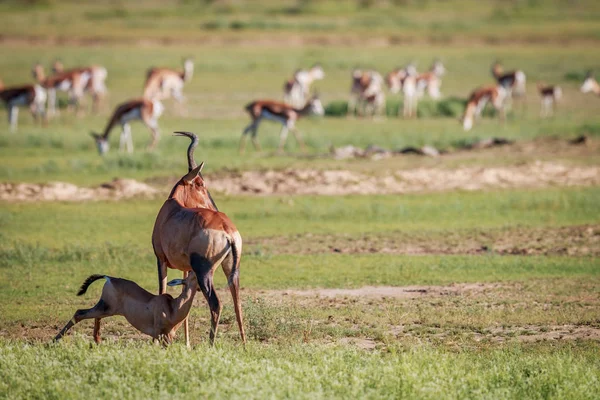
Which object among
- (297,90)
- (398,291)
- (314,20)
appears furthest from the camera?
(314,20)

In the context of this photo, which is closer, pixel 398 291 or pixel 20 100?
pixel 398 291

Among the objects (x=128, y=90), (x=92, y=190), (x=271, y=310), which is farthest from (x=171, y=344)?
(x=128, y=90)

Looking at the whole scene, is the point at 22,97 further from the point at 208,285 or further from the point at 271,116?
the point at 208,285

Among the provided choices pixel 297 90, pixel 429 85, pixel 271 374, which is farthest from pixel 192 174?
pixel 429 85

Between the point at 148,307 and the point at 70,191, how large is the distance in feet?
33.6

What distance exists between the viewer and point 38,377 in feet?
25.9

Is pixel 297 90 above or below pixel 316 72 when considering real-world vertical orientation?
below

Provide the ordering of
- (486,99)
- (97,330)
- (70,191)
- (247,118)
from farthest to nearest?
(486,99)
(247,118)
(70,191)
(97,330)

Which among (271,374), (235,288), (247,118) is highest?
(235,288)

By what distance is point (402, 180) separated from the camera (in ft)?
65.5

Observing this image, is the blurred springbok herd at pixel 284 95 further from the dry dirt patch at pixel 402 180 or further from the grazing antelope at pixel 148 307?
the grazing antelope at pixel 148 307

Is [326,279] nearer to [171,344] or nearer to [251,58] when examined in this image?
[171,344]

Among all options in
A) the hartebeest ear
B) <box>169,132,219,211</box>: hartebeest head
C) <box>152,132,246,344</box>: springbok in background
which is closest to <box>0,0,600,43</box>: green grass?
<box>169,132,219,211</box>: hartebeest head

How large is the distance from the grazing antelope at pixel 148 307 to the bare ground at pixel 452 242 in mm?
5376
